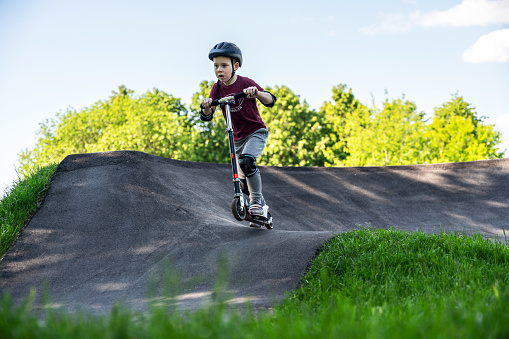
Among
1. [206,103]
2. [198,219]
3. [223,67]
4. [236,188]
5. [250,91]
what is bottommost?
[198,219]

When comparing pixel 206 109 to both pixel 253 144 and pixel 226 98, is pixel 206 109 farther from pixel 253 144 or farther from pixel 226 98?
pixel 253 144

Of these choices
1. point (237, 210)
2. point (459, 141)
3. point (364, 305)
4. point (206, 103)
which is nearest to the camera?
point (364, 305)

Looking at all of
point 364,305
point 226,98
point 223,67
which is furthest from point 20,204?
point 364,305

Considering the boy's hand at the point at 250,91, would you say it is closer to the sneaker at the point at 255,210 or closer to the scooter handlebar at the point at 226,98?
the scooter handlebar at the point at 226,98

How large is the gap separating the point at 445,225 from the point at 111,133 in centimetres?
1411

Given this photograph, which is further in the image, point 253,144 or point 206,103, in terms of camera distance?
point 253,144

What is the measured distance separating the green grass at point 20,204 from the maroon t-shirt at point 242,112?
3.06 meters

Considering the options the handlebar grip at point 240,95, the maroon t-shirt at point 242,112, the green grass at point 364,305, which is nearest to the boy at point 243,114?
the maroon t-shirt at point 242,112

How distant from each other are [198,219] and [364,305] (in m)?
3.53

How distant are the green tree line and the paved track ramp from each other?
654cm

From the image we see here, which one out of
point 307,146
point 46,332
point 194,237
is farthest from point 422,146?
point 46,332

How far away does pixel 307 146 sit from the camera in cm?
2250

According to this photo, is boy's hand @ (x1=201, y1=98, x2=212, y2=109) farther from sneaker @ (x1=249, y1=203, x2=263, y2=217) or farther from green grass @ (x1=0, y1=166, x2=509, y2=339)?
green grass @ (x1=0, y1=166, x2=509, y2=339)

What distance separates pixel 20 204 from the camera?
5.77 metres
